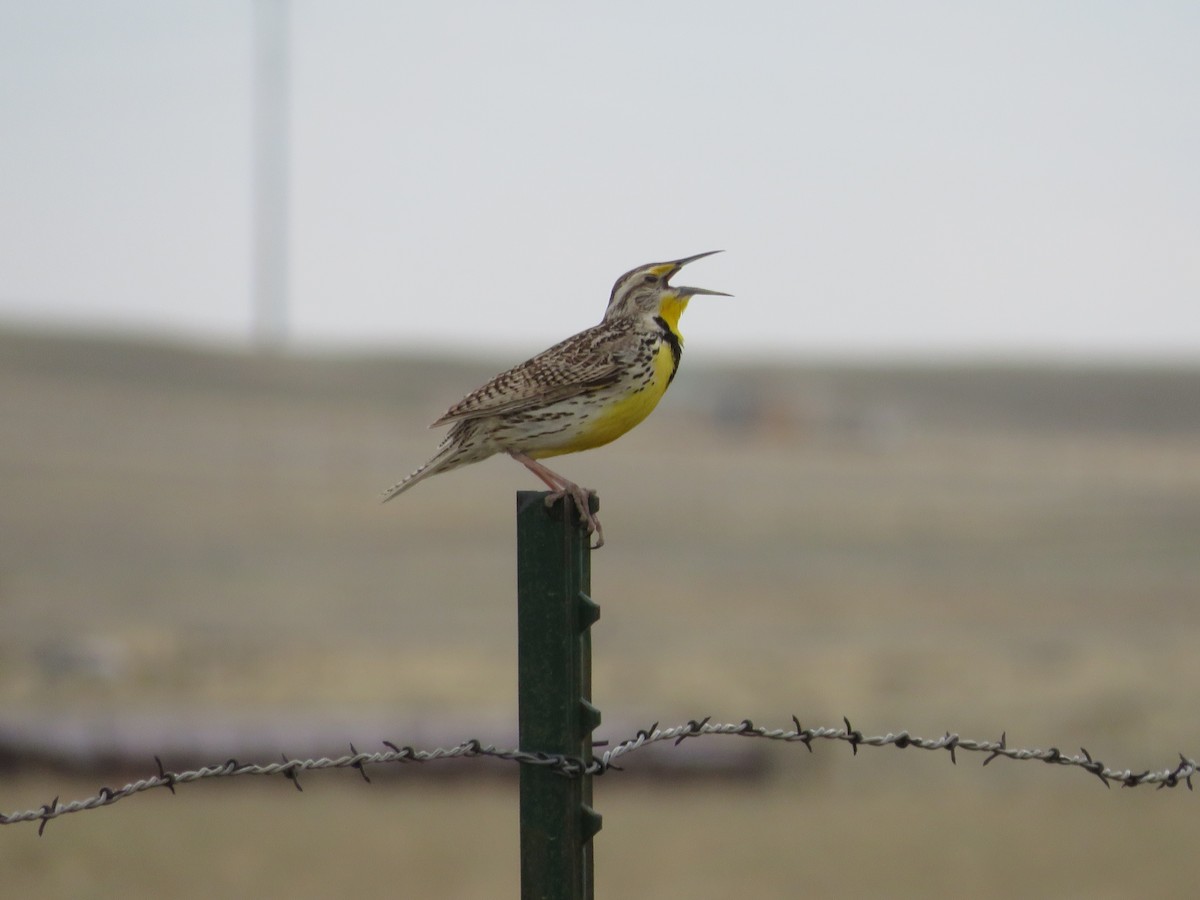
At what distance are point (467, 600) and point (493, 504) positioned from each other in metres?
19.4

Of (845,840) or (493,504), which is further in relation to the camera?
(493,504)

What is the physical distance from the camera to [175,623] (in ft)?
116

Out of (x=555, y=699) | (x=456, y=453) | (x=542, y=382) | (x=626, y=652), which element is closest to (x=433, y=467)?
(x=456, y=453)

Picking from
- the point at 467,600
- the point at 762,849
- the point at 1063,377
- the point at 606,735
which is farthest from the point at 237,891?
the point at 1063,377

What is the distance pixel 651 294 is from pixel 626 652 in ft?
84.0

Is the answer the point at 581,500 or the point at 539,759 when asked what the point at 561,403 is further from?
the point at 539,759

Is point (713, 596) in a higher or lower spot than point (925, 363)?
lower

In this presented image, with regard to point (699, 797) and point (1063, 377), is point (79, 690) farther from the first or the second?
point (1063, 377)

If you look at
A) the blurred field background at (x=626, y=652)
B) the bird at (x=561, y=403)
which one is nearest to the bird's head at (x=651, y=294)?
the bird at (x=561, y=403)

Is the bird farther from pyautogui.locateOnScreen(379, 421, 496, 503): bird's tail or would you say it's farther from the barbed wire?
the barbed wire

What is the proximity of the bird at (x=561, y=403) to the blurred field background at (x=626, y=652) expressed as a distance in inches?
500

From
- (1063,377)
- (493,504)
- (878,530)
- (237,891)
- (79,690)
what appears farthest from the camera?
(1063,377)

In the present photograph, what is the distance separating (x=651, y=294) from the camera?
617cm

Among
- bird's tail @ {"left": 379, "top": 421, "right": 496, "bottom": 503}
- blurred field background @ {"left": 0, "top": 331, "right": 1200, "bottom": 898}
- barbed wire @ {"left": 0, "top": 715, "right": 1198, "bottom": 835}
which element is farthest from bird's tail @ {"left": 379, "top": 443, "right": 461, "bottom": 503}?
blurred field background @ {"left": 0, "top": 331, "right": 1200, "bottom": 898}
